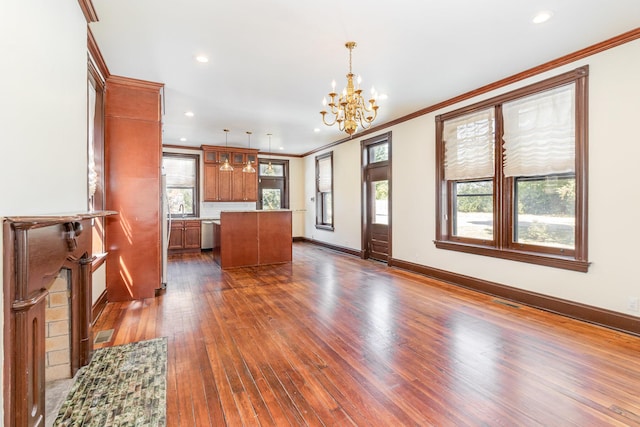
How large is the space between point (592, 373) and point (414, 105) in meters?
4.10

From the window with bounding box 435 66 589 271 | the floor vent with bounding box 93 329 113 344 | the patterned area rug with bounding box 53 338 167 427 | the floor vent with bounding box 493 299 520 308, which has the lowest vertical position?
the patterned area rug with bounding box 53 338 167 427

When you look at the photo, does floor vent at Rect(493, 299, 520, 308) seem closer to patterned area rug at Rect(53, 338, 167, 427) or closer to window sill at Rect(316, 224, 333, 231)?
patterned area rug at Rect(53, 338, 167, 427)

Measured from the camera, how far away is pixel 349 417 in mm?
1830

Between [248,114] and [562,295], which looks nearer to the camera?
[562,295]

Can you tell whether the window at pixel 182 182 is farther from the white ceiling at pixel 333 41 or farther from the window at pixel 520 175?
the window at pixel 520 175

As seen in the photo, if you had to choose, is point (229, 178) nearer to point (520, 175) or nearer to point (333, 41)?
point (333, 41)

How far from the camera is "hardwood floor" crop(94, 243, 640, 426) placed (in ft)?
6.17

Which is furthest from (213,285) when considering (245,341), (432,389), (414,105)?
(414,105)

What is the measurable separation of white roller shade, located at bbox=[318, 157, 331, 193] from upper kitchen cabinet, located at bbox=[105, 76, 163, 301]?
194 inches

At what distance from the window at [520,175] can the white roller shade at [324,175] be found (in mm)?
3784

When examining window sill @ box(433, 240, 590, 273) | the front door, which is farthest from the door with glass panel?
window sill @ box(433, 240, 590, 273)

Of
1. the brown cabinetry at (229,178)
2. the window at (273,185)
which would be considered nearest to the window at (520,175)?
the brown cabinetry at (229,178)

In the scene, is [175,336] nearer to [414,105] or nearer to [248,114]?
[248,114]

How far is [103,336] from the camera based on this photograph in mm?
2961
